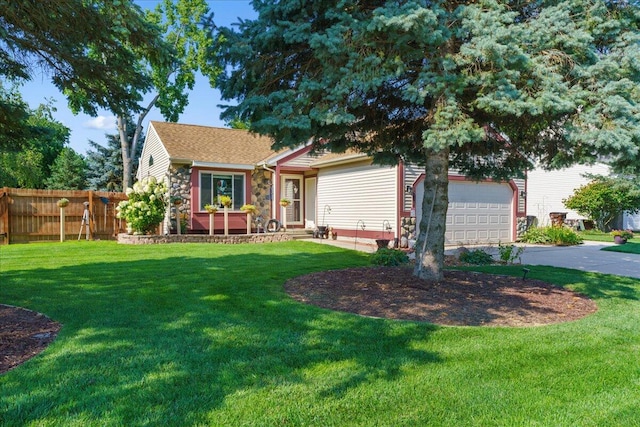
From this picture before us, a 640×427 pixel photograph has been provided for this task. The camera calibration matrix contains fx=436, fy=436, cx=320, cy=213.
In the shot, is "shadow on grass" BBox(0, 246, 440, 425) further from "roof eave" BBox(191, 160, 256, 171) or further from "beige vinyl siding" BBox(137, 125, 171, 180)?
"beige vinyl siding" BBox(137, 125, 171, 180)

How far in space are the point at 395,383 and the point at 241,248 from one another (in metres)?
9.56

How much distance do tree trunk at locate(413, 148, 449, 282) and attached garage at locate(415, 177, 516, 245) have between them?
7.14 m

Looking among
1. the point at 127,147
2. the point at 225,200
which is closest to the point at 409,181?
the point at 225,200

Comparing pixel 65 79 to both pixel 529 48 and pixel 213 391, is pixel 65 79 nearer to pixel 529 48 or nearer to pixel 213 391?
pixel 213 391

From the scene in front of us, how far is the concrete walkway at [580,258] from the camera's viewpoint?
956 cm

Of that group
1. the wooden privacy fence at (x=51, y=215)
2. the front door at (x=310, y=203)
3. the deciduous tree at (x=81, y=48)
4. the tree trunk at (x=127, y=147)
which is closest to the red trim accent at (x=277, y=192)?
the front door at (x=310, y=203)

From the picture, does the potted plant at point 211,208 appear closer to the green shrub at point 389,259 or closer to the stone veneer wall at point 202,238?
the stone veneer wall at point 202,238

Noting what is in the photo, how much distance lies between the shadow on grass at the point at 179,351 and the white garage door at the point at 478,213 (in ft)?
30.3

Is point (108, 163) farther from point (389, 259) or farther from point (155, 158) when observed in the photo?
point (389, 259)

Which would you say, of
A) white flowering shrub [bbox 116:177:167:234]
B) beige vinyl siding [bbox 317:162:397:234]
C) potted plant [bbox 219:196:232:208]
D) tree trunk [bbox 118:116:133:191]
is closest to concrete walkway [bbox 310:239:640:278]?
beige vinyl siding [bbox 317:162:397:234]

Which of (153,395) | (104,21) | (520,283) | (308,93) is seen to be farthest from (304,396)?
(520,283)

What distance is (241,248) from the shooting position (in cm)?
1234

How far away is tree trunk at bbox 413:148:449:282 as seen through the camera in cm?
643

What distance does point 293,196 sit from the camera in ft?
58.9
